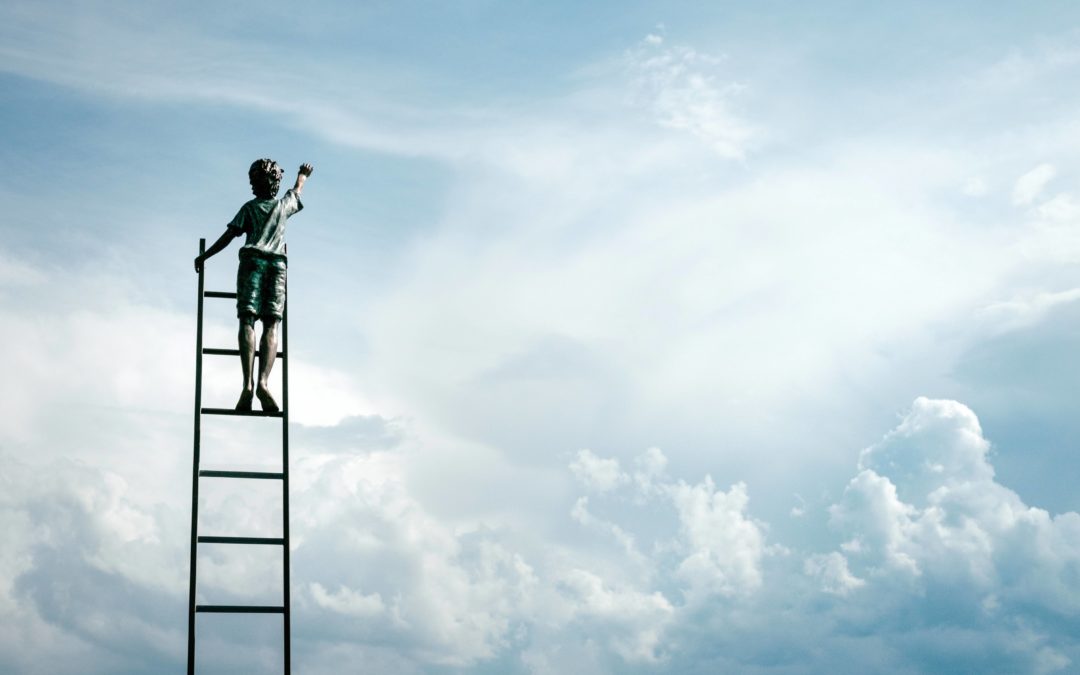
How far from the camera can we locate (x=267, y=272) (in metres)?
15.7

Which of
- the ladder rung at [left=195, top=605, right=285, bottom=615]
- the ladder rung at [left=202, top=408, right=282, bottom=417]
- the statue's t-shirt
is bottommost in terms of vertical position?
the ladder rung at [left=195, top=605, right=285, bottom=615]

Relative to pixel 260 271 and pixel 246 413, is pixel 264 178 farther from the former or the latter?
pixel 246 413

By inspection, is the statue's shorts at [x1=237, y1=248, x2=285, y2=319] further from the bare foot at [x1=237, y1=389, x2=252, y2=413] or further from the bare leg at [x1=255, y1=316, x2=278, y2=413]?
the bare foot at [x1=237, y1=389, x2=252, y2=413]

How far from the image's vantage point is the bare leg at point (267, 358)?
50.3 ft

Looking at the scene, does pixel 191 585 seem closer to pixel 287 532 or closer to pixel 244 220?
pixel 287 532

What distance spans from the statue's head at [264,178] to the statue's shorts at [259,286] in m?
0.87

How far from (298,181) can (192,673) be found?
6.60 meters

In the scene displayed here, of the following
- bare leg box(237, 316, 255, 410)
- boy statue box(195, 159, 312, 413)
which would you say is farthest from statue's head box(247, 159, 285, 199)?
bare leg box(237, 316, 255, 410)

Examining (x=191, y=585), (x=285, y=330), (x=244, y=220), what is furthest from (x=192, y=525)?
(x=244, y=220)

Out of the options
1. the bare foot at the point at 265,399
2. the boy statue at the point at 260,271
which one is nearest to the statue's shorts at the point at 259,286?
the boy statue at the point at 260,271

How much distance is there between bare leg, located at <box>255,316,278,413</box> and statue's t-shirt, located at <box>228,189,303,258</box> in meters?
0.97

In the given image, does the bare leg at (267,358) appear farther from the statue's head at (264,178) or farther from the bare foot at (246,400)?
the statue's head at (264,178)

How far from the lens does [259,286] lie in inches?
615

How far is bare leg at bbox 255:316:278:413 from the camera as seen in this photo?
1533cm
